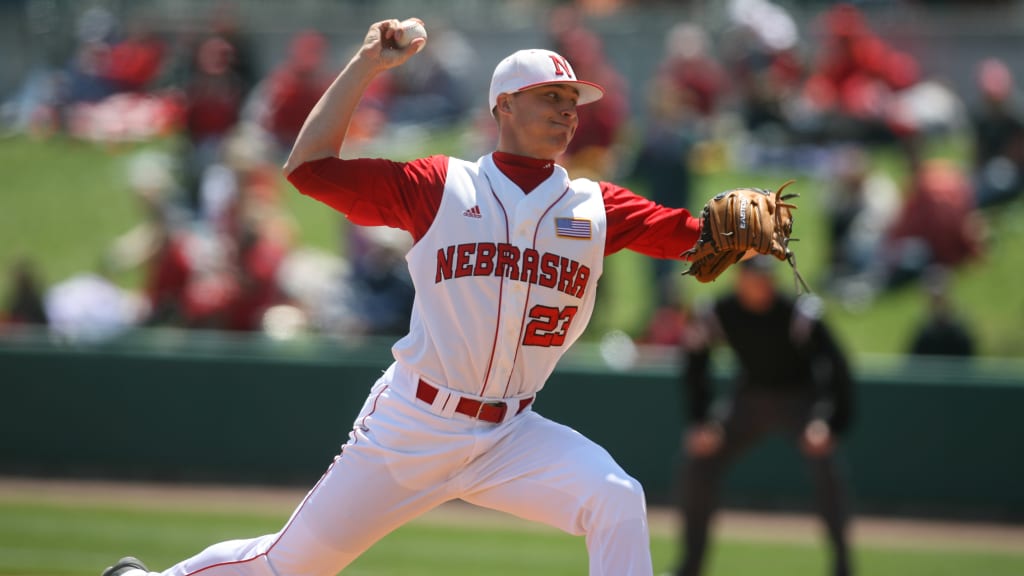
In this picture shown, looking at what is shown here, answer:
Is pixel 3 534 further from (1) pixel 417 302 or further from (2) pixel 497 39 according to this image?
(2) pixel 497 39

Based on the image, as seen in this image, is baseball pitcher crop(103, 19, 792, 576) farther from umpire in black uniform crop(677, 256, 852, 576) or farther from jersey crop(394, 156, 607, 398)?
umpire in black uniform crop(677, 256, 852, 576)

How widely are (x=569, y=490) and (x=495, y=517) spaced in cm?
598

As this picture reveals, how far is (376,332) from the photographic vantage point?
11.4 meters

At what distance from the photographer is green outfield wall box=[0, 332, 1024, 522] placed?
33.2 ft

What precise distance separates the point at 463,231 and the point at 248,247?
734cm

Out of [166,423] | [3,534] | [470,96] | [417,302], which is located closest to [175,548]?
[3,534]

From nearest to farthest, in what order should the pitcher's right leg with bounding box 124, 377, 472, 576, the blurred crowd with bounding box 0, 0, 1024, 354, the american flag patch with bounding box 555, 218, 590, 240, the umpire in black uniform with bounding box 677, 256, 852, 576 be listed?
the pitcher's right leg with bounding box 124, 377, 472, 576
the american flag patch with bounding box 555, 218, 590, 240
the umpire in black uniform with bounding box 677, 256, 852, 576
the blurred crowd with bounding box 0, 0, 1024, 354

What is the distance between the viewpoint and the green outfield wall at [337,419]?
33.2 ft

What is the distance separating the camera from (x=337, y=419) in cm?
1077

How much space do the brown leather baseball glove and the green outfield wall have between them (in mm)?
5945

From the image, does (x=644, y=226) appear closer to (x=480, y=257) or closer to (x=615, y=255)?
(x=480, y=257)

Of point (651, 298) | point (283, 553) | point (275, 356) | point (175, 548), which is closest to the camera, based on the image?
point (283, 553)

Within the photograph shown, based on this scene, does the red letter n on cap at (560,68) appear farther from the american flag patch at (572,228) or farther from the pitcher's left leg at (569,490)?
the pitcher's left leg at (569,490)

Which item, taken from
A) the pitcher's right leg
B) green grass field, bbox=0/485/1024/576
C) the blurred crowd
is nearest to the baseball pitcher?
the pitcher's right leg
